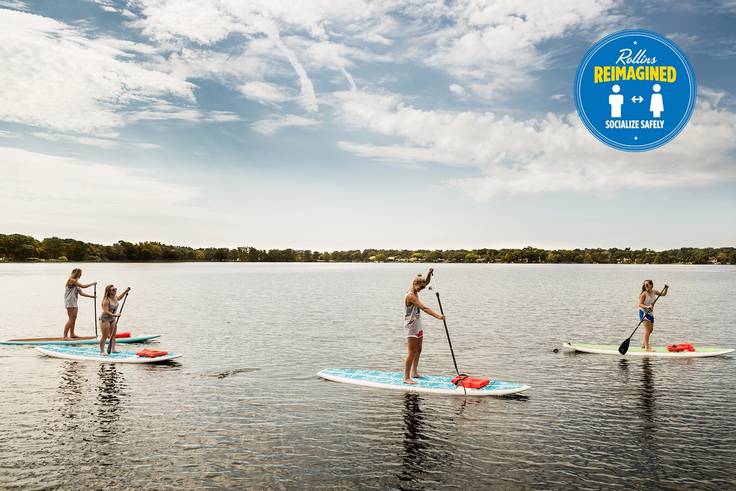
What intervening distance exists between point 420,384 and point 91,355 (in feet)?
46.8

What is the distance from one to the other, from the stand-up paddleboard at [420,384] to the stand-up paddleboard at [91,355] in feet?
24.1

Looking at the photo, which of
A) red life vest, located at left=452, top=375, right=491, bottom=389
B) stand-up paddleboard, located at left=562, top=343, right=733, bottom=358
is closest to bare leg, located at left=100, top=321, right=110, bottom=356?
red life vest, located at left=452, top=375, right=491, bottom=389

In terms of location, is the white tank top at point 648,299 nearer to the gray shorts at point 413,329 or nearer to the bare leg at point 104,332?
the gray shorts at point 413,329

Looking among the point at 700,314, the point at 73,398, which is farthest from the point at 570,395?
the point at 700,314

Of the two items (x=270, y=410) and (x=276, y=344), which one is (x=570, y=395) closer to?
(x=270, y=410)

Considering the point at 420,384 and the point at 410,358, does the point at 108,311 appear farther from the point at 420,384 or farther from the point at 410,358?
the point at 420,384

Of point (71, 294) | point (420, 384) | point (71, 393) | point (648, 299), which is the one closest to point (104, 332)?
point (71, 294)

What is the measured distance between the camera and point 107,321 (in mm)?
22250

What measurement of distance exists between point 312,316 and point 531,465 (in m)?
33.7

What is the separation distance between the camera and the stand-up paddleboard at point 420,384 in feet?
56.6

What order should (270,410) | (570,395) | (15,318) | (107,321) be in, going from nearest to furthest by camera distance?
(270,410), (570,395), (107,321), (15,318)

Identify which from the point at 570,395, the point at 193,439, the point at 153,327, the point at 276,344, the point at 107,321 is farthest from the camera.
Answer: the point at 153,327

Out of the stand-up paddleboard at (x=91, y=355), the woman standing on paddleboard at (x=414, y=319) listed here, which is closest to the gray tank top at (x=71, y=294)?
the stand-up paddleboard at (x=91, y=355)

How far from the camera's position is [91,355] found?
76.4 ft
